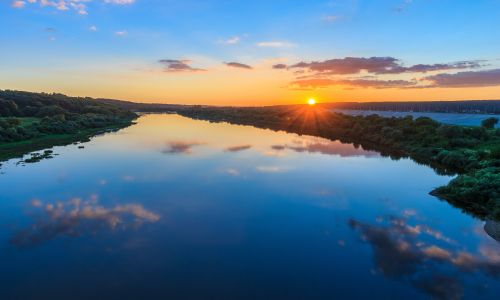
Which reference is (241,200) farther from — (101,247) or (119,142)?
(119,142)

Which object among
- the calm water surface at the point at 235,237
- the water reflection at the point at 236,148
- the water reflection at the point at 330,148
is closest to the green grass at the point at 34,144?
the calm water surface at the point at 235,237

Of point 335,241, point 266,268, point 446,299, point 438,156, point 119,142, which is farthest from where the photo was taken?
point 119,142

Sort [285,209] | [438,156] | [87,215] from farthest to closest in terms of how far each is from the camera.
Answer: [438,156] → [285,209] → [87,215]

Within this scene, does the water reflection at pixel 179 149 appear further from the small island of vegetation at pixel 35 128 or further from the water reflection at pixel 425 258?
the water reflection at pixel 425 258

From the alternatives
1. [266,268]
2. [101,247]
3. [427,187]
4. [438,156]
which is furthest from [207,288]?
[438,156]

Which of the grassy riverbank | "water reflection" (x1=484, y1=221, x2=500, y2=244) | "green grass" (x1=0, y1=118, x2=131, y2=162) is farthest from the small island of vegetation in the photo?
the grassy riverbank

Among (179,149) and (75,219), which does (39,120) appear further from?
(75,219)
